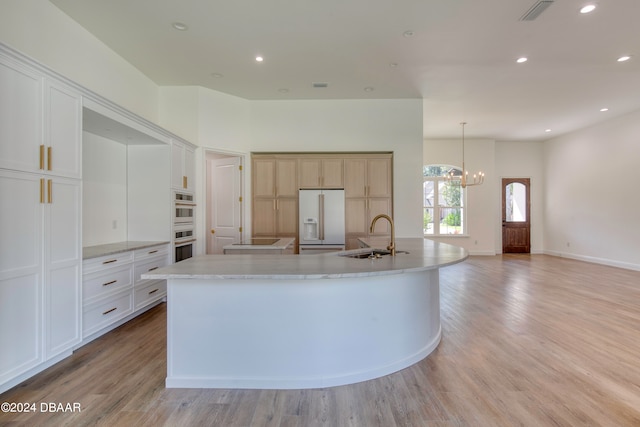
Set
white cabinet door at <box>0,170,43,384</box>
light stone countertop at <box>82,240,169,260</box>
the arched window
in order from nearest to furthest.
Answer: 1. white cabinet door at <box>0,170,43,384</box>
2. light stone countertop at <box>82,240,169,260</box>
3. the arched window

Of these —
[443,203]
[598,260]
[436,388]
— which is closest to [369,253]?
[436,388]

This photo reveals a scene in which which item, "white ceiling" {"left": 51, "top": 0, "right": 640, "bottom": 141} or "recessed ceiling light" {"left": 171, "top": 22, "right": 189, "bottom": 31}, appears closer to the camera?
"white ceiling" {"left": 51, "top": 0, "right": 640, "bottom": 141}

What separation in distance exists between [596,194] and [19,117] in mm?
10161

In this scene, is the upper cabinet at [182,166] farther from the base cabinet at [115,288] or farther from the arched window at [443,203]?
the arched window at [443,203]

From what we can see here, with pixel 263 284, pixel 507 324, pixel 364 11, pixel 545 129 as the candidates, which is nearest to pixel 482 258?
pixel 545 129

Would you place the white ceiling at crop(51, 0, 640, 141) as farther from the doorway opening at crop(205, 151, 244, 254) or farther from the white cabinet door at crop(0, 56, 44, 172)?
the white cabinet door at crop(0, 56, 44, 172)

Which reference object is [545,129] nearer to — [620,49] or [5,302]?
[620,49]

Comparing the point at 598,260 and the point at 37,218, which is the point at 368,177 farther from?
the point at 598,260

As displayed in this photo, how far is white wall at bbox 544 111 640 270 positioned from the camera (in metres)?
6.22

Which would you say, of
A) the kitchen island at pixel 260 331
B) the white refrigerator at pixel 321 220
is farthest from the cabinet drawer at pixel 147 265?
the white refrigerator at pixel 321 220

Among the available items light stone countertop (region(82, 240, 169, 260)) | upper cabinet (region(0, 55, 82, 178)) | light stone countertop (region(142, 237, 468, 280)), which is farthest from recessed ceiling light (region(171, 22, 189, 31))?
light stone countertop (region(142, 237, 468, 280))

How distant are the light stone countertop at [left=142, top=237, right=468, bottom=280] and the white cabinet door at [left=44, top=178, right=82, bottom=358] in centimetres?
110

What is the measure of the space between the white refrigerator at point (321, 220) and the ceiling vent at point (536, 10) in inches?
126

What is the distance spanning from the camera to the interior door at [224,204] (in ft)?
17.1
